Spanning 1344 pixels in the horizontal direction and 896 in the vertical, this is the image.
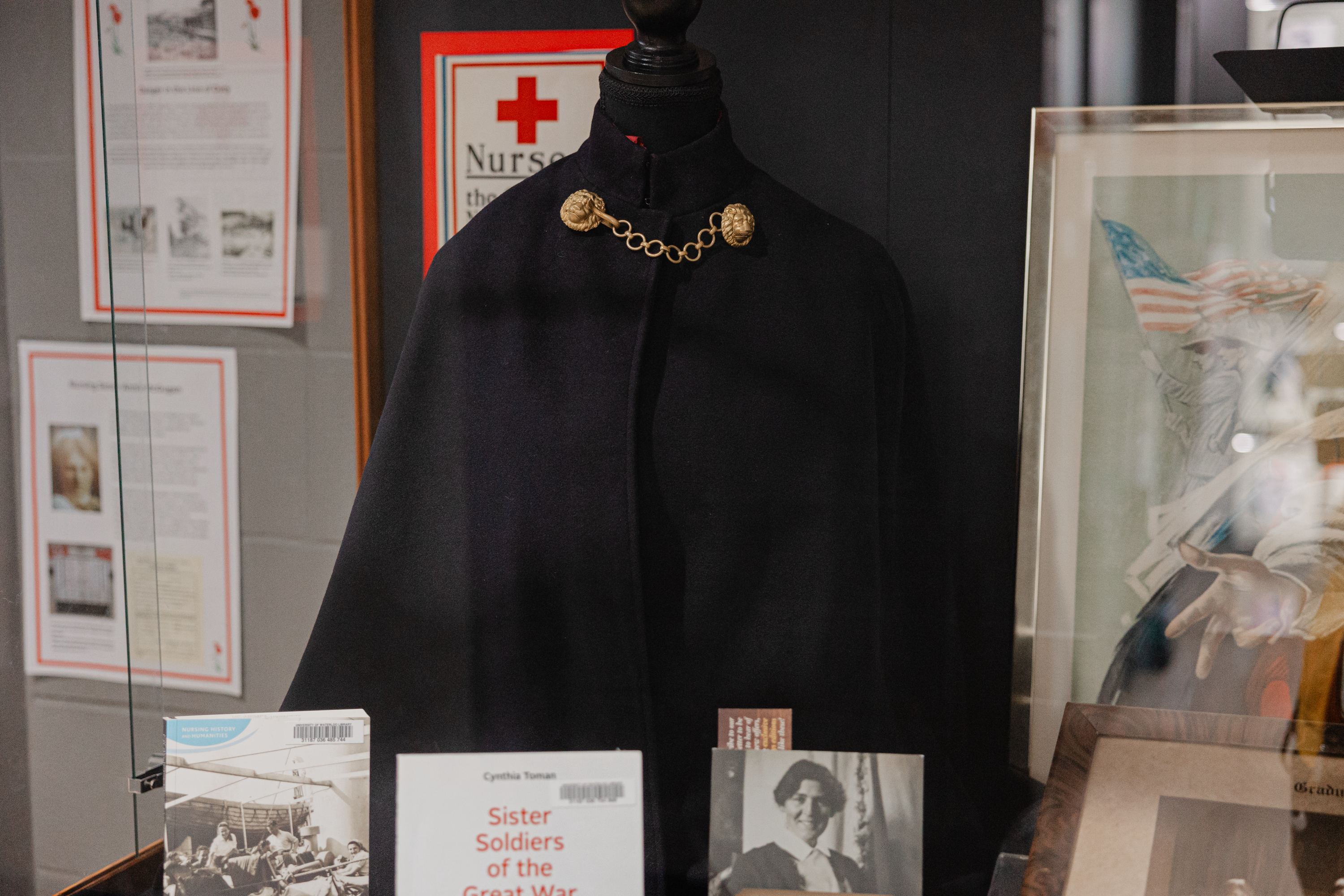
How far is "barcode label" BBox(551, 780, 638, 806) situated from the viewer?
72 centimetres

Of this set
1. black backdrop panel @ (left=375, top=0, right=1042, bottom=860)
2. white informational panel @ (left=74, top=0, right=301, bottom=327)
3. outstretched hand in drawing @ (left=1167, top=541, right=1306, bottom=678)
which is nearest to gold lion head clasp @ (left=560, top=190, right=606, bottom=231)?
black backdrop panel @ (left=375, top=0, right=1042, bottom=860)

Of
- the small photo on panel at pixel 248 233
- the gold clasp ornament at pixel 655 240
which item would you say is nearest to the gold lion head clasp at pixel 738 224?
the gold clasp ornament at pixel 655 240

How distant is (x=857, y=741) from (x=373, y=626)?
15.1 inches

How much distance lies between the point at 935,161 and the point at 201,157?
55cm

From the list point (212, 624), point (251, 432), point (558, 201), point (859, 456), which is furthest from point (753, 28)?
point (212, 624)

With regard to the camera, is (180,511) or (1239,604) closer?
(1239,604)

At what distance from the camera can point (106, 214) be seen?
2.60 feet

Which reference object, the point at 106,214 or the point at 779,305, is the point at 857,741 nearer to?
the point at 779,305

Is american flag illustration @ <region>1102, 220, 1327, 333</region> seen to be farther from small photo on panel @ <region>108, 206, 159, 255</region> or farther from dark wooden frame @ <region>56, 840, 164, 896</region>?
dark wooden frame @ <region>56, 840, 164, 896</region>

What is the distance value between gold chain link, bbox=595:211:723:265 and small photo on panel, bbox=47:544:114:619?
0.56 meters

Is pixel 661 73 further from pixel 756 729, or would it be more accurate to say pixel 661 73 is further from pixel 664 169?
pixel 756 729

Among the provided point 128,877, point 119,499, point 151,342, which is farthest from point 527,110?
point 128,877

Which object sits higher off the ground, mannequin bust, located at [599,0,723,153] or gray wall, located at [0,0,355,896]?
mannequin bust, located at [599,0,723,153]

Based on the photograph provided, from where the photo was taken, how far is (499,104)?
72 centimetres
